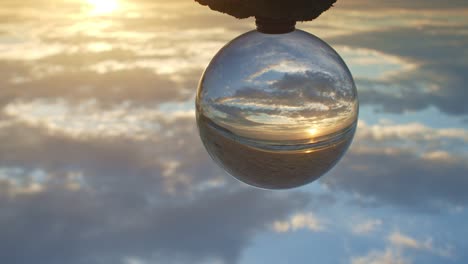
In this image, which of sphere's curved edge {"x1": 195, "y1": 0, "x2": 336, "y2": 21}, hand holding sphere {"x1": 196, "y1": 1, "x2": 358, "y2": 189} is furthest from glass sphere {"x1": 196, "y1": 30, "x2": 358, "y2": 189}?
sphere's curved edge {"x1": 195, "y1": 0, "x2": 336, "y2": 21}

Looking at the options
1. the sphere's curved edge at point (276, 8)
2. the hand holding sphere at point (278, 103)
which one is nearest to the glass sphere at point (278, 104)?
the hand holding sphere at point (278, 103)

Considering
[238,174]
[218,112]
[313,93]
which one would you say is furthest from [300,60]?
[238,174]

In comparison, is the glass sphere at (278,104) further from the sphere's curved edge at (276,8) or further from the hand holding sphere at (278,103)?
the sphere's curved edge at (276,8)

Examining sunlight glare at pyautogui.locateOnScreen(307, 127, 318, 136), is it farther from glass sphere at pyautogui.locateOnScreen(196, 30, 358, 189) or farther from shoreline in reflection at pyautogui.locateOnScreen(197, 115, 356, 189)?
shoreline in reflection at pyautogui.locateOnScreen(197, 115, 356, 189)

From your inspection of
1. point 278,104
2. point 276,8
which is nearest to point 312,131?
point 278,104

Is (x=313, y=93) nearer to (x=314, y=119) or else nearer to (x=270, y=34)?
(x=314, y=119)

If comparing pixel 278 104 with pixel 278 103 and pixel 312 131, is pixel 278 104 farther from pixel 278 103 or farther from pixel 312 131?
pixel 312 131
